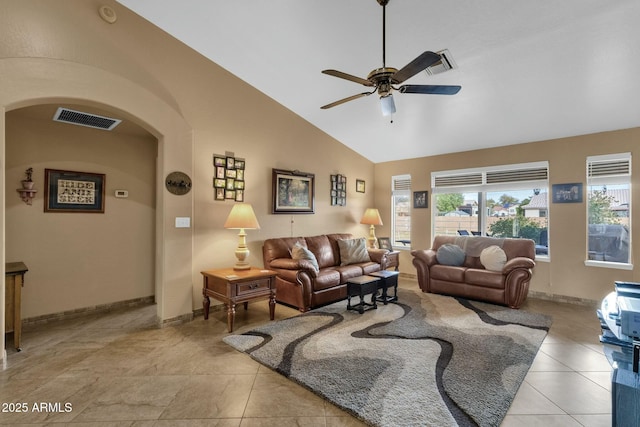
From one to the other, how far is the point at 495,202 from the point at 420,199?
4.45 ft

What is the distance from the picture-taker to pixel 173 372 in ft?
8.32

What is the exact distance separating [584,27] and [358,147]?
389 centimetres

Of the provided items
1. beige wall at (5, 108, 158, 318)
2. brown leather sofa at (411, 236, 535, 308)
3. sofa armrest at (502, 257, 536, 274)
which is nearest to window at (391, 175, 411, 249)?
brown leather sofa at (411, 236, 535, 308)

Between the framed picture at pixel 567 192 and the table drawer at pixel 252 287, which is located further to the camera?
the framed picture at pixel 567 192

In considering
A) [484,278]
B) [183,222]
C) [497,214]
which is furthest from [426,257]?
[183,222]

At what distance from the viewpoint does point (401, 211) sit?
6676 millimetres

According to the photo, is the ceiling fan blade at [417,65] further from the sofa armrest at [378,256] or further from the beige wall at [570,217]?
the beige wall at [570,217]

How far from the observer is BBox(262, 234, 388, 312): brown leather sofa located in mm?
4074

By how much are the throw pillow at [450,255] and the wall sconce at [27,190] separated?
5792 millimetres

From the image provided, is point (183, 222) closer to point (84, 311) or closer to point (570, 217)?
point (84, 311)

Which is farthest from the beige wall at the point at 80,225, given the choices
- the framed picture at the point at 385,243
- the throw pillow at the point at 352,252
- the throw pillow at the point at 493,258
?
the throw pillow at the point at 493,258

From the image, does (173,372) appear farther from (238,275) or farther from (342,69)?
(342,69)

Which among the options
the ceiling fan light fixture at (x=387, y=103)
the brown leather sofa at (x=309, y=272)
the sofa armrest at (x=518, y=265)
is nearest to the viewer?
the ceiling fan light fixture at (x=387, y=103)

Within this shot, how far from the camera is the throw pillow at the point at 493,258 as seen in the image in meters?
4.62
